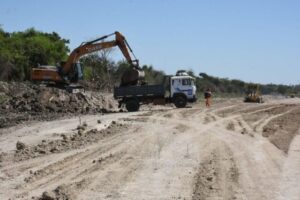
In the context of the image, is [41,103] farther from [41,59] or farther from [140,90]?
[41,59]

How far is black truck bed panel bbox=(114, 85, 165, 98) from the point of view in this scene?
3938 cm

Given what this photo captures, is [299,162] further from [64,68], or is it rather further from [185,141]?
[64,68]

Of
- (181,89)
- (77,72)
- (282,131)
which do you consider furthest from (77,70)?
(282,131)

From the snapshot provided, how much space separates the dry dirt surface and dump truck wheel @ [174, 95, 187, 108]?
13.1m

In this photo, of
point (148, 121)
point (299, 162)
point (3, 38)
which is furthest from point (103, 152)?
point (3, 38)

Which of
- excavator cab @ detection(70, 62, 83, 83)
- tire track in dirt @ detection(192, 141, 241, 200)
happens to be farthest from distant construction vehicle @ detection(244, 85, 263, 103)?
tire track in dirt @ detection(192, 141, 241, 200)

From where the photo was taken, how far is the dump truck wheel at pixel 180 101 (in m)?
41.3

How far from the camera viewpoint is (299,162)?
52.9ft

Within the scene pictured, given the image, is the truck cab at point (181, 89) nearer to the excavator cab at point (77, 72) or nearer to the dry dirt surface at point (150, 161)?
the excavator cab at point (77, 72)

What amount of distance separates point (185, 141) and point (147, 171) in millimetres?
6970

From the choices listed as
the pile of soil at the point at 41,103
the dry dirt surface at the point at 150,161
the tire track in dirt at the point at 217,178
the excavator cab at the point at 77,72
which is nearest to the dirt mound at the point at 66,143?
the dry dirt surface at the point at 150,161

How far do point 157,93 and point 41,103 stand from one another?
297 inches

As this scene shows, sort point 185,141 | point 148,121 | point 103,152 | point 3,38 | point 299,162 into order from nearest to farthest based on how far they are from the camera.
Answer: point 299,162
point 103,152
point 185,141
point 148,121
point 3,38

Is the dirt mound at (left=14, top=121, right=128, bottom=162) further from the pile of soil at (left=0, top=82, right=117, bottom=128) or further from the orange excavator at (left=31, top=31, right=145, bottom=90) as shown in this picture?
the orange excavator at (left=31, top=31, right=145, bottom=90)
